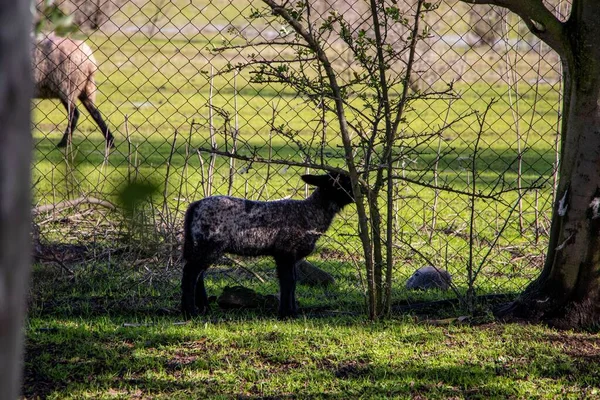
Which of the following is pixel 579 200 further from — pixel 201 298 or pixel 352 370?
pixel 201 298

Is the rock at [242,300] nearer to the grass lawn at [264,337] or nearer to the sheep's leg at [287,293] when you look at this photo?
the grass lawn at [264,337]

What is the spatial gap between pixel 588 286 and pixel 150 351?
94.1 inches

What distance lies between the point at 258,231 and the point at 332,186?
554 millimetres

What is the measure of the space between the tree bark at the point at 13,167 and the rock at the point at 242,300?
13.7 ft

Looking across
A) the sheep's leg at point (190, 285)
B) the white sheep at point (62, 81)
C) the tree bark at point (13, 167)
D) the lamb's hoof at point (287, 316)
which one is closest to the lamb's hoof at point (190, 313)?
the sheep's leg at point (190, 285)

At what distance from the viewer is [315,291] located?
20.0ft

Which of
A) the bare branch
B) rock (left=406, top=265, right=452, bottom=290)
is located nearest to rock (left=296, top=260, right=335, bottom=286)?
rock (left=406, top=265, right=452, bottom=290)

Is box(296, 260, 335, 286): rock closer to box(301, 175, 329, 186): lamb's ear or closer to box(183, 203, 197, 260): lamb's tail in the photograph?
box(301, 175, 329, 186): lamb's ear

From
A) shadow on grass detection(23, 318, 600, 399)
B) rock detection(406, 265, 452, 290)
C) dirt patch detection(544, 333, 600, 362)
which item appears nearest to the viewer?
shadow on grass detection(23, 318, 600, 399)

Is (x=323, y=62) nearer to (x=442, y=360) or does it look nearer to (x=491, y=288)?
(x=442, y=360)

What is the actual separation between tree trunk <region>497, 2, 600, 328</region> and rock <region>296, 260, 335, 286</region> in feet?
5.67

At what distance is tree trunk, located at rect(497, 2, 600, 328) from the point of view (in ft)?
15.3

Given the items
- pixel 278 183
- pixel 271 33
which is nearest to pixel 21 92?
pixel 278 183

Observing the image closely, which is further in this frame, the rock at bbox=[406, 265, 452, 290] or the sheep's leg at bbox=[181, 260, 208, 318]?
the rock at bbox=[406, 265, 452, 290]
